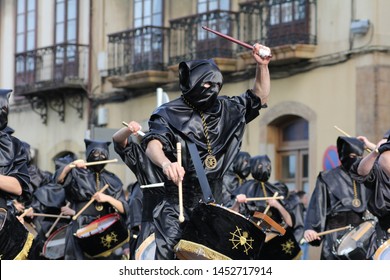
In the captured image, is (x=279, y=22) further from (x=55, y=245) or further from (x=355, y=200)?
(x=355, y=200)

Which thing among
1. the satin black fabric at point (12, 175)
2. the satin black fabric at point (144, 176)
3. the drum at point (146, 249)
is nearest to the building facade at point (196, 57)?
A: the satin black fabric at point (144, 176)

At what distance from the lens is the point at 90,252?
1761 cm

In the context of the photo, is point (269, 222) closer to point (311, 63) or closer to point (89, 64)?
point (311, 63)

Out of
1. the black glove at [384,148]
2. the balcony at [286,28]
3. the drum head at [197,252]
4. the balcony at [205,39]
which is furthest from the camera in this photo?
the balcony at [205,39]

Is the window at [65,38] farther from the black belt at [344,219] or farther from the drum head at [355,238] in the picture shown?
the drum head at [355,238]

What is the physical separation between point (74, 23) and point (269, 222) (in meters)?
19.9

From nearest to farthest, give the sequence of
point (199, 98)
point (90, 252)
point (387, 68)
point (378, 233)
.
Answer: point (199, 98)
point (378, 233)
point (90, 252)
point (387, 68)

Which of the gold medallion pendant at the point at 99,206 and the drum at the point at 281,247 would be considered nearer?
the drum at the point at 281,247

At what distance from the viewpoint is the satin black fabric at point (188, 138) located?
10.3 meters

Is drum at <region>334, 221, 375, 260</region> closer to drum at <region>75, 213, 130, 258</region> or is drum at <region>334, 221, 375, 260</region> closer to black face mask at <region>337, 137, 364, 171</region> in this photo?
black face mask at <region>337, 137, 364, 171</region>

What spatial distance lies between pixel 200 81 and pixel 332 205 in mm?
5649

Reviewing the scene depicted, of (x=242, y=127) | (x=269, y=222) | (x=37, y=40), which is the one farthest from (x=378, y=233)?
(x=37, y=40)

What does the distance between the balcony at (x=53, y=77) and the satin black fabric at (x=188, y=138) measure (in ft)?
78.4

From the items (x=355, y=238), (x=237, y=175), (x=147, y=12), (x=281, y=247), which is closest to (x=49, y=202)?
(x=237, y=175)
